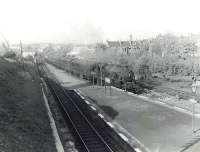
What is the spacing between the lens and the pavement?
16531 mm

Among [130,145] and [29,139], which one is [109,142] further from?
[29,139]

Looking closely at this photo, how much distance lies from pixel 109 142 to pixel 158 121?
579cm

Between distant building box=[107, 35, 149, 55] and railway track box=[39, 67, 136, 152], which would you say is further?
distant building box=[107, 35, 149, 55]

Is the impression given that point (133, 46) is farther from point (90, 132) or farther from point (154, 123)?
point (90, 132)

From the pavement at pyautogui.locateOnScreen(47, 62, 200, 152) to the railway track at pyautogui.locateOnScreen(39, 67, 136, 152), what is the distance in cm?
127

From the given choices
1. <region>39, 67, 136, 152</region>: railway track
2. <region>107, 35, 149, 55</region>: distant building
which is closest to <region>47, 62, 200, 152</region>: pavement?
<region>39, 67, 136, 152</region>: railway track

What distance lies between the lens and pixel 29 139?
15.9 metres

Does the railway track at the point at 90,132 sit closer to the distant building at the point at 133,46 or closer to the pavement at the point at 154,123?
the pavement at the point at 154,123

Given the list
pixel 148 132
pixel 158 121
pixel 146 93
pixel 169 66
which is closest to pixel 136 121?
pixel 158 121

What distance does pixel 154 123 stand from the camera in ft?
69.5

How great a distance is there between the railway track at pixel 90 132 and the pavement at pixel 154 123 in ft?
4.17

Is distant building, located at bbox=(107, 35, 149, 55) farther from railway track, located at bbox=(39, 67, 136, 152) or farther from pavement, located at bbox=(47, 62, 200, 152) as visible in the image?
railway track, located at bbox=(39, 67, 136, 152)

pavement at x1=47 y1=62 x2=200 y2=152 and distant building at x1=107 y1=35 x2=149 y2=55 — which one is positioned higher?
distant building at x1=107 y1=35 x2=149 y2=55

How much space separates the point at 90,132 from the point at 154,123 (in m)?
4.87
